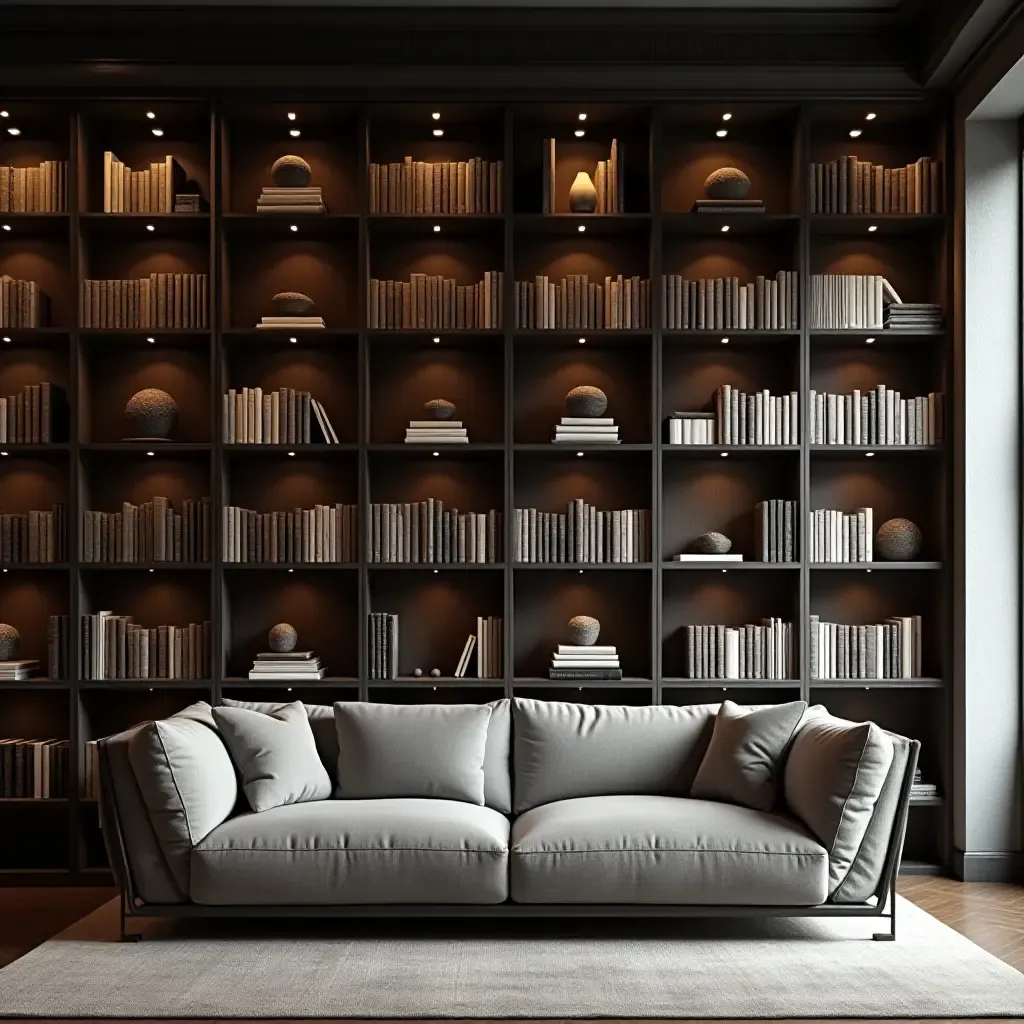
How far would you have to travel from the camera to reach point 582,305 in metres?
5.71

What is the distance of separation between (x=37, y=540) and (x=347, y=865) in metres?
2.40

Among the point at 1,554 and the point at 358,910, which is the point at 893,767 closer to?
the point at 358,910

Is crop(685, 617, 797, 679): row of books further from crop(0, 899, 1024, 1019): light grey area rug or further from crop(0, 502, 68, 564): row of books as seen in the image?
crop(0, 502, 68, 564): row of books

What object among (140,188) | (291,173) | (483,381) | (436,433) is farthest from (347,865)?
(140,188)

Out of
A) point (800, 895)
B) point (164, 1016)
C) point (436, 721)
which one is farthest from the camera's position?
point (436, 721)

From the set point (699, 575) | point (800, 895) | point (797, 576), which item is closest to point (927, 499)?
point (797, 576)

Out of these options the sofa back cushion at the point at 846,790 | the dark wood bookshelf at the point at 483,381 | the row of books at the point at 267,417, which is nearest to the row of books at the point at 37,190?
the dark wood bookshelf at the point at 483,381

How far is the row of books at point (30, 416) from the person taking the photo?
18.4ft

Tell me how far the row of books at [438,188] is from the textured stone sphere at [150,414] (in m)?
1.37

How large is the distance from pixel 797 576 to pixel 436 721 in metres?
1.93

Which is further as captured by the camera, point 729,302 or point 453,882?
point 729,302

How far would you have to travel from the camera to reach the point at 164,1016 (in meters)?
3.60

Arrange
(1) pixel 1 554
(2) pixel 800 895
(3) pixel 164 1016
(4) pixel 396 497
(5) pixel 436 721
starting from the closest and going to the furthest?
(3) pixel 164 1016, (2) pixel 800 895, (5) pixel 436 721, (1) pixel 1 554, (4) pixel 396 497

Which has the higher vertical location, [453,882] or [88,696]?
[88,696]
